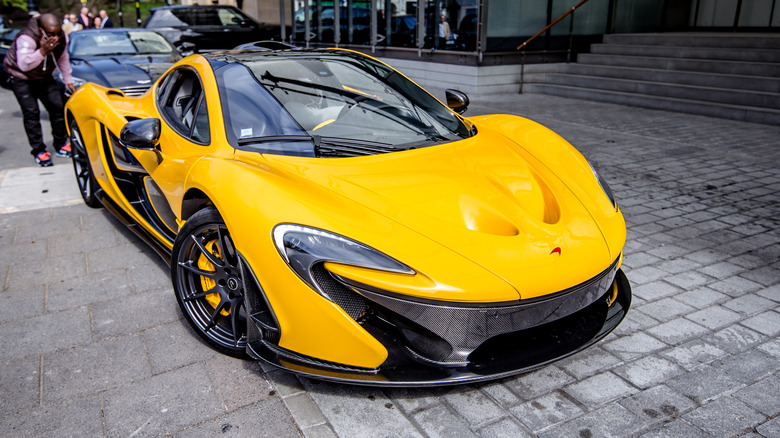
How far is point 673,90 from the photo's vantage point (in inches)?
420

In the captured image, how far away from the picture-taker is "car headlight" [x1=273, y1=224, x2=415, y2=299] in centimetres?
232

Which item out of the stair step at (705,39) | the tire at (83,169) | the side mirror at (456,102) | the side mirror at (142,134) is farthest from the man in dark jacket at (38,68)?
the stair step at (705,39)

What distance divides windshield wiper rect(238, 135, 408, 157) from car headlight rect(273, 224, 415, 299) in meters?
0.72

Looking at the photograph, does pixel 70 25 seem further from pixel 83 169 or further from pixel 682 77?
pixel 682 77

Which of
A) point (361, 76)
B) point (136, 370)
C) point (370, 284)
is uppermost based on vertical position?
point (361, 76)

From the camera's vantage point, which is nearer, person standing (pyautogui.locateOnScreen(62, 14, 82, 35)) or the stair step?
the stair step

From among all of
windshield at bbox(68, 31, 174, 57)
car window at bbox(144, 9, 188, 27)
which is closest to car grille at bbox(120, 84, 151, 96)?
windshield at bbox(68, 31, 174, 57)

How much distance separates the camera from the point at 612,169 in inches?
257

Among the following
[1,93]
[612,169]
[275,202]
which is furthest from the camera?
[1,93]

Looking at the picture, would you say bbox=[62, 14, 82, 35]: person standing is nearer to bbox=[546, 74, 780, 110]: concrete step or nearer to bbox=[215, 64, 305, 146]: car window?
bbox=[546, 74, 780, 110]: concrete step

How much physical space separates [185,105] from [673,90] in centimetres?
948

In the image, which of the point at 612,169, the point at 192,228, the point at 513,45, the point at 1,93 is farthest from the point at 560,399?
the point at 1,93

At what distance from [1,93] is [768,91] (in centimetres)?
1607

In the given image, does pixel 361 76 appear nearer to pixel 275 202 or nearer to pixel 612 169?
pixel 275 202
